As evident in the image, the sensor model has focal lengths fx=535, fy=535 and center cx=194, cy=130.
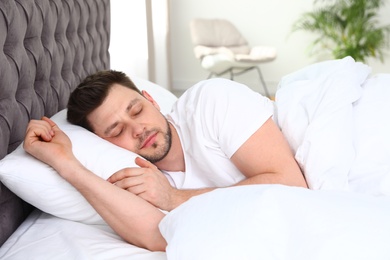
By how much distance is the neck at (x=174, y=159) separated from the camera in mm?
1746

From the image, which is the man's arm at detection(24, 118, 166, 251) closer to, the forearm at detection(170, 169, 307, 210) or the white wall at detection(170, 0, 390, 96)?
the forearm at detection(170, 169, 307, 210)

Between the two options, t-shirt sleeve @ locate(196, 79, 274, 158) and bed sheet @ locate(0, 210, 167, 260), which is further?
t-shirt sleeve @ locate(196, 79, 274, 158)

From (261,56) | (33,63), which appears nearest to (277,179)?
(33,63)

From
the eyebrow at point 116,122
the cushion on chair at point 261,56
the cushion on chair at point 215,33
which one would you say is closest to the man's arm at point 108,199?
the eyebrow at point 116,122

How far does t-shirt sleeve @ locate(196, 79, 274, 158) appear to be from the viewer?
1.55 meters

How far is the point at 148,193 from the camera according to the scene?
144cm

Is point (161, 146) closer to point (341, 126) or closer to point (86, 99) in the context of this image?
point (86, 99)

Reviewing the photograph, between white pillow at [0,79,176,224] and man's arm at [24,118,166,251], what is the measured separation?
0.04 m

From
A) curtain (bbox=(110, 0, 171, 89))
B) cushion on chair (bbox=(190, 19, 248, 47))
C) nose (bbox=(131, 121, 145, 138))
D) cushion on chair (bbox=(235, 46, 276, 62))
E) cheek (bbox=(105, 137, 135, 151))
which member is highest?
nose (bbox=(131, 121, 145, 138))

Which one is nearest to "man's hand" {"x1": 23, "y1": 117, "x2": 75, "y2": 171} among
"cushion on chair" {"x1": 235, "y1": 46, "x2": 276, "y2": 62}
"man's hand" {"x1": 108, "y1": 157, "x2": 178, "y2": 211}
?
"man's hand" {"x1": 108, "y1": 157, "x2": 178, "y2": 211}

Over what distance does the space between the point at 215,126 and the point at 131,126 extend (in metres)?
0.28

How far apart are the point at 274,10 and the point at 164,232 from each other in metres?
5.45

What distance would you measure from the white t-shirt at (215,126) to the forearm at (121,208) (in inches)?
13.0

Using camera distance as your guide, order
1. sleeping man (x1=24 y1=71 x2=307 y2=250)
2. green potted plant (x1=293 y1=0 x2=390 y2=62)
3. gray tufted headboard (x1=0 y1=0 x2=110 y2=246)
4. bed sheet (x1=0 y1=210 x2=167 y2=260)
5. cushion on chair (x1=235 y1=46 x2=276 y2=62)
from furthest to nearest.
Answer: green potted plant (x1=293 y1=0 x2=390 y2=62), cushion on chair (x1=235 y1=46 x2=276 y2=62), gray tufted headboard (x1=0 y1=0 x2=110 y2=246), sleeping man (x1=24 y1=71 x2=307 y2=250), bed sheet (x1=0 y1=210 x2=167 y2=260)
